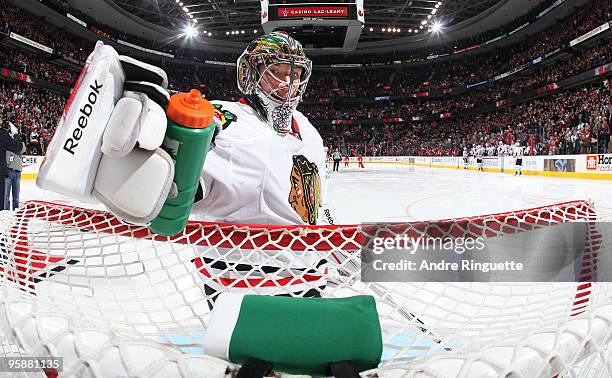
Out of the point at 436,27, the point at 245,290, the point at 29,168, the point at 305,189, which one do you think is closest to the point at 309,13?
the point at 29,168

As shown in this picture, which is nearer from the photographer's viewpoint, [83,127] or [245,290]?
[83,127]

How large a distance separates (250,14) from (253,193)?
22919 mm

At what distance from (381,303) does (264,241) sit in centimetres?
24

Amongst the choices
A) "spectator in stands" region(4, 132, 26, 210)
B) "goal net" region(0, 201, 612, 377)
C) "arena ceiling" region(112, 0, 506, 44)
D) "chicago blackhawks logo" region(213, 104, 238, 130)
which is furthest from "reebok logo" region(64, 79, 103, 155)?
"arena ceiling" region(112, 0, 506, 44)

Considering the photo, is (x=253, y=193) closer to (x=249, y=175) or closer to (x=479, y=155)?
(x=249, y=175)

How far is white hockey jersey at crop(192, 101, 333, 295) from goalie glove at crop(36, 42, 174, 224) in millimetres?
248

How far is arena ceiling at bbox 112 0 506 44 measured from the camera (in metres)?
20.5

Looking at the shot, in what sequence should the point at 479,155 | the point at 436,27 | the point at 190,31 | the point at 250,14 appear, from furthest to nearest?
1. the point at 190,31
2. the point at 436,27
3. the point at 250,14
4. the point at 479,155

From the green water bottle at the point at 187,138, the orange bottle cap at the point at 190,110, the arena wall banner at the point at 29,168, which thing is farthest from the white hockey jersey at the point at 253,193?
the arena wall banner at the point at 29,168

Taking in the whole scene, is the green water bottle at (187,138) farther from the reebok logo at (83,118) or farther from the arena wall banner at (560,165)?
the arena wall banner at (560,165)

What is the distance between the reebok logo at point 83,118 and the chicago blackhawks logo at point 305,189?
62 centimetres

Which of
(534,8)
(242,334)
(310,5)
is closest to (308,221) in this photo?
(242,334)

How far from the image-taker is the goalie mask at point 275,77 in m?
1.10

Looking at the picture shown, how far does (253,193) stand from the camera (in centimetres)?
99
